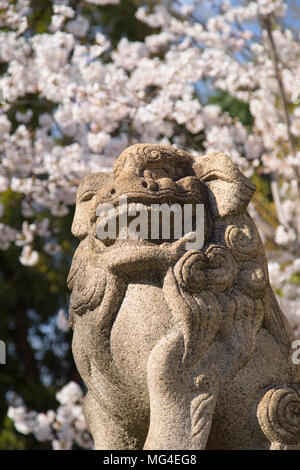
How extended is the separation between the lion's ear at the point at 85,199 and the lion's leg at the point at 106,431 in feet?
2.79

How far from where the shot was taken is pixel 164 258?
2869 millimetres

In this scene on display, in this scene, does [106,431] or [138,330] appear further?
[106,431]

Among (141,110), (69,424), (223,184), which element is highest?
(223,184)

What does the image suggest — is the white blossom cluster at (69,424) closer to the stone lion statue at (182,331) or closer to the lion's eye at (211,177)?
the stone lion statue at (182,331)

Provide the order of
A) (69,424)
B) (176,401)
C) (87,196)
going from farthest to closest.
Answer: (69,424)
(87,196)
(176,401)

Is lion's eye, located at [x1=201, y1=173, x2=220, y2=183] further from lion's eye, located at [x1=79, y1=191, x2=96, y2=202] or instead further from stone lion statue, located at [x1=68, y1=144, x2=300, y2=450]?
lion's eye, located at [x1=79, y1=191, x2=96, y2=202]

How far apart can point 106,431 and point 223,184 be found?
1347 mm

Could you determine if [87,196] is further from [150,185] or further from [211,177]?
[211,177]

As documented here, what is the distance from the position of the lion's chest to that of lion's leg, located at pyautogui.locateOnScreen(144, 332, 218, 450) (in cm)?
5

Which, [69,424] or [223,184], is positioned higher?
[223,184]

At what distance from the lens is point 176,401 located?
105 inches

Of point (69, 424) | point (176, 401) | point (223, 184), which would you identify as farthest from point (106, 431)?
point (69, 424)

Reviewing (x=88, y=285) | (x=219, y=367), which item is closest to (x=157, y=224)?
(x=88, y=285)

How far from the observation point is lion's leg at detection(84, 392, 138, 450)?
2949 mm
